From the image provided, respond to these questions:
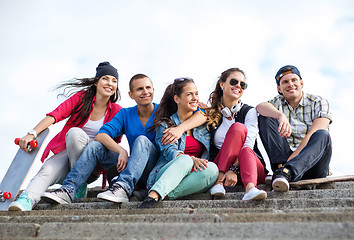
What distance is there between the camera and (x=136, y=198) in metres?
3.69

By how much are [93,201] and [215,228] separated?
197cm

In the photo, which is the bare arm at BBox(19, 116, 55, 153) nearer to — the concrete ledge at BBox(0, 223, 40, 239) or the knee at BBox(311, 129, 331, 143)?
the concrete ledge at BBox(0, 223, 40, 239)

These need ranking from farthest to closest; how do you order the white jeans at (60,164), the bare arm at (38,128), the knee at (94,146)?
the bare arm at (38,128)
the knee at (94,146)
the white jeans at (60,164)

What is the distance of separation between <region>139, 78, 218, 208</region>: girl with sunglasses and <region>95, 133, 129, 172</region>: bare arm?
0.35 metres

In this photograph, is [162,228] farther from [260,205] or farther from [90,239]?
[260,205]

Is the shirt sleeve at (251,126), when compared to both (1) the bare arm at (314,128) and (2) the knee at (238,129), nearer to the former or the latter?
(2) the knee at (238,129)

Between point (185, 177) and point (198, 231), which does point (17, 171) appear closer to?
point (185, 177)

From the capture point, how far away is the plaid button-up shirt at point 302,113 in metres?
4.18

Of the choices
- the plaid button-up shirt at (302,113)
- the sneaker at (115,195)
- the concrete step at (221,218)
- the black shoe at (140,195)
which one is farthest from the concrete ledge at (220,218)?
the plaid button-up shirt at (302,113)

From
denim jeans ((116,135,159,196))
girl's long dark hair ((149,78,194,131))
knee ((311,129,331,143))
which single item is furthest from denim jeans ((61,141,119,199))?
knee ((311,129,331,143))

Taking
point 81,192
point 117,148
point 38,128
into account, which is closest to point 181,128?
point 117,148

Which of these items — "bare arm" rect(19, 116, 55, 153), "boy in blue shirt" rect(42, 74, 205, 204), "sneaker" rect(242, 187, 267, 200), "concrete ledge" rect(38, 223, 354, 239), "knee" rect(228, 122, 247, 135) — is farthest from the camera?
"bare arm" rect(19, 116, 55, 153)

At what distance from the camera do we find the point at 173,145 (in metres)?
3.92

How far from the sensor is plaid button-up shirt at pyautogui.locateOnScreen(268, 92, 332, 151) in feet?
13.7
